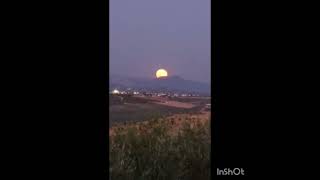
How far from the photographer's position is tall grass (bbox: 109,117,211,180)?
4086mm

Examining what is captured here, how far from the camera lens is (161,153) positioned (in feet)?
15.3

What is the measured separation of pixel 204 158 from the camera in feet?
15.1

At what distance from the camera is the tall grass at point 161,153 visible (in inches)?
161
